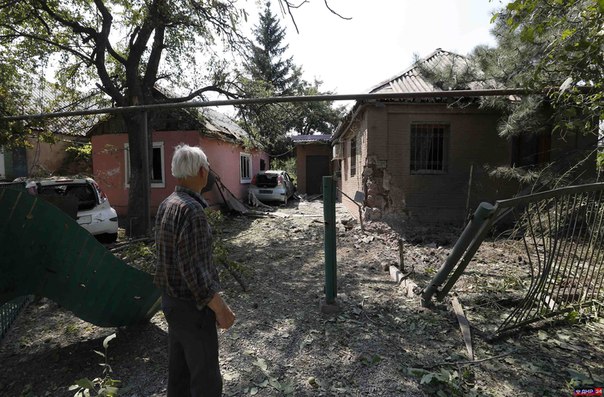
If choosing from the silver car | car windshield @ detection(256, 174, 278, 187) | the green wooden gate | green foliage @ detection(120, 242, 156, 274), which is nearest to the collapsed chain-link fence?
the green wooden gate

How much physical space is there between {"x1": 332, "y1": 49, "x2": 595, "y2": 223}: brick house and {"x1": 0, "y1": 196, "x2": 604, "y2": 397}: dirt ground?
3.37 metres

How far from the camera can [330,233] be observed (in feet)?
12.3

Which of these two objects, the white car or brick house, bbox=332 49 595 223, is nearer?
the white car

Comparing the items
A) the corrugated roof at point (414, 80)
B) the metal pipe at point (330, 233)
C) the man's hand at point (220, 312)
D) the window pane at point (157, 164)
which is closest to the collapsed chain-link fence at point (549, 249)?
the metal pipe at point (330, 233)

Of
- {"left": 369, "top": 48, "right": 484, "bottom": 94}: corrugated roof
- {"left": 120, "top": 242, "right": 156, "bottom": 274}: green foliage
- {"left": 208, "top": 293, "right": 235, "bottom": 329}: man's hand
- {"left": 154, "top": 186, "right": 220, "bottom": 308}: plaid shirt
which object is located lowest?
{"left": 120, "top": 242, "right": 156, "bottom": 274}: green foliage

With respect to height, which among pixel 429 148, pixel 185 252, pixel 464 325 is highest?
pixel 429 148

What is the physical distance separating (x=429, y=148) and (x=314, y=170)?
1360 cm

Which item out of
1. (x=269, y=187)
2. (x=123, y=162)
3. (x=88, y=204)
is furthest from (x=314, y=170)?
(x=88, y=204)

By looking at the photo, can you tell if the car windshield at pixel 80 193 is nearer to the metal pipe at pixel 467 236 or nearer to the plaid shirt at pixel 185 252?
the plaid shirt at pixel 185 252

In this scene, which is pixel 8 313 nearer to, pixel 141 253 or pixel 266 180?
pixel 141 253

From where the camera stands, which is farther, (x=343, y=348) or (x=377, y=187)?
(x=377, y=187)

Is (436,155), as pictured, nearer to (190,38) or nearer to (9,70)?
(190,38)

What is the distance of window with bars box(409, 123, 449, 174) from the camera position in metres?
8.54

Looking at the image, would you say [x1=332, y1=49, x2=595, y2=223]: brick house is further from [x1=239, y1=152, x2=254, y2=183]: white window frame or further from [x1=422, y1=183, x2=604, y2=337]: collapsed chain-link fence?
[x1=239, y1=152, x2=254, y2=183]: white window frame
